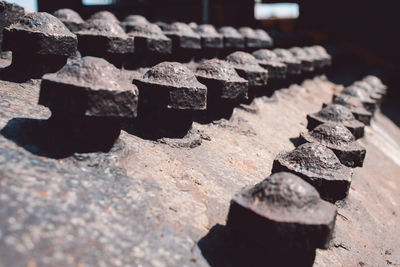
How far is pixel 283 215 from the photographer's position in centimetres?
190

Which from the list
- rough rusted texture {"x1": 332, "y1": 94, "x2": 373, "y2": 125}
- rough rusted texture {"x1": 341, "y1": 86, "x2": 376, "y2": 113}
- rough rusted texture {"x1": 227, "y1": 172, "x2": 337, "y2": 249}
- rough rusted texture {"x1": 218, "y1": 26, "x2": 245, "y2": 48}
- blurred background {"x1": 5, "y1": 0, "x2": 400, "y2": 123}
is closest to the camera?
rough rusted texture {"x1": 227, "y1": 172, "x2": 337, "y2": 249}

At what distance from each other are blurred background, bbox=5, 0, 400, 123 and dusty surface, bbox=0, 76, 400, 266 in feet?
27.3

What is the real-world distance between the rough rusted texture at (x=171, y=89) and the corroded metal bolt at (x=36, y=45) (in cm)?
75

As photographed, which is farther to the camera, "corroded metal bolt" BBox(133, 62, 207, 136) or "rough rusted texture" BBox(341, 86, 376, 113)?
"rough rusted texture" BBox(341, 86, 376, 113)

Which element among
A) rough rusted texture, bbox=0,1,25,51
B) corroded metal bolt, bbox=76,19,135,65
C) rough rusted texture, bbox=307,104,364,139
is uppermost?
rough rusted texture, bbox=0,1,25,51

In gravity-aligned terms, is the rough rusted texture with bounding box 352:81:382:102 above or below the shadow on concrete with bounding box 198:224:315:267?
below

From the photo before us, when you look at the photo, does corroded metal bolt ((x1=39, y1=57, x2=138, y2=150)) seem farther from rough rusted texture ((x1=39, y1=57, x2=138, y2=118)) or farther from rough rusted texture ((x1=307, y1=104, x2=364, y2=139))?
rough rusted texture ((x1=307, y1=104, x2=364, y2=139))

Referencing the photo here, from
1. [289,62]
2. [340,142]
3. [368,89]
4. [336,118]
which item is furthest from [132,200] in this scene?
[368,89]

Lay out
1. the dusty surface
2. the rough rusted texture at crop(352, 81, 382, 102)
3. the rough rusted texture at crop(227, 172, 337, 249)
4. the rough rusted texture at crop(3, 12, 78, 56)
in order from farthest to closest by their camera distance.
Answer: the rough rusted texture at crop(352, 81, 382, 102) → the rough rusted texture at crop(3, 12, 78, 56) → the rough rusted texture at crop(227, 172, 337, 249) → the dusty surface

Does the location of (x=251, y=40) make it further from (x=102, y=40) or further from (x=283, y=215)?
(x=283, y=215)

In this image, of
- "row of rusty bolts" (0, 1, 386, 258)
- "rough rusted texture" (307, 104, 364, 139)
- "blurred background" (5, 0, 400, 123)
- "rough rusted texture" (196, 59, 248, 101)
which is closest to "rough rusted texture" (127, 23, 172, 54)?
"row of rusty bolts" (0, 1, 386, 258)

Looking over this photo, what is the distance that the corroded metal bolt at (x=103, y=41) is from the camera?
12.4ft

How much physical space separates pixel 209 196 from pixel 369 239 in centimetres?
149

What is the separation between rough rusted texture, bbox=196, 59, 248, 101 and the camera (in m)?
3.59
